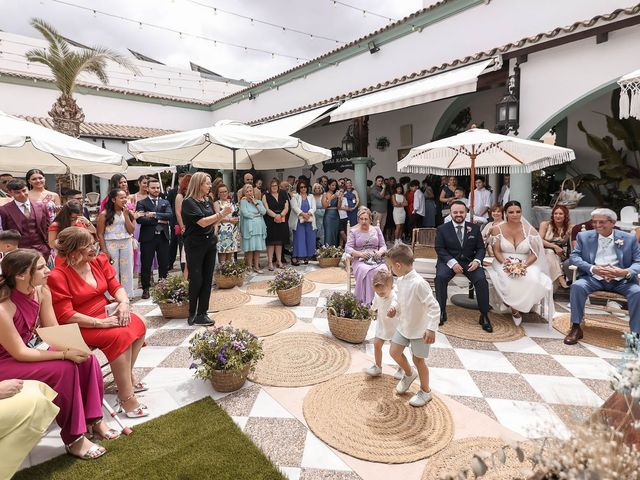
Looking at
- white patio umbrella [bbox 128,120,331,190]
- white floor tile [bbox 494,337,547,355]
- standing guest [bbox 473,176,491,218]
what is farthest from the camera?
standing guest [bbox 473,176,491,218]

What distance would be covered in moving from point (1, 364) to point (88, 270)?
Result: 94 centimetres

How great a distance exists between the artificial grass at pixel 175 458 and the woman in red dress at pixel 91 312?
0.35m

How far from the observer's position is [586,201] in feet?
30.1

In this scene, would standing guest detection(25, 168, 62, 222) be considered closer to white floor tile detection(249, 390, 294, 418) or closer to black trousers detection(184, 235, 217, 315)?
black trousers detection(184, 235, 217, 315)

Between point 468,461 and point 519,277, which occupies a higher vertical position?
point 519,277

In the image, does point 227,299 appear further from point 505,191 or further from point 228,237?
point 505,191

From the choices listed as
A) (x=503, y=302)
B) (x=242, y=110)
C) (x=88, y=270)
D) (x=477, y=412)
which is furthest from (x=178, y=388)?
(x=242, y=110)

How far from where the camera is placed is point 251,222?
7.34 m

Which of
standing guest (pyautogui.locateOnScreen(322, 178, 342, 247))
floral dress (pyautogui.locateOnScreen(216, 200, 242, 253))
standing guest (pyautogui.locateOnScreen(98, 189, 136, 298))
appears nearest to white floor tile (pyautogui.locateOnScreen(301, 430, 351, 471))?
standing guest (pyautogui.locateOnScreen(98, 189, 136, 298))

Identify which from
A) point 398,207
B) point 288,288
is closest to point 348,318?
point 288,288

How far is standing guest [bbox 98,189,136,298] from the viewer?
5.08 meters

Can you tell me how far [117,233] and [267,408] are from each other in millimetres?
3548

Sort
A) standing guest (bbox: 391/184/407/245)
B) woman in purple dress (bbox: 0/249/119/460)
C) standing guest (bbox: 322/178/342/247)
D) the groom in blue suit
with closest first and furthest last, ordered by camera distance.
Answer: woman in purple dress (bbox: 0/249/119/460) → the groom in blue suit → standing guest (bbox: 322/178/342/247) → standing guest (bbox: 391/184/407/245)

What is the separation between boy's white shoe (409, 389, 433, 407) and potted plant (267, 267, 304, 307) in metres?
2.72
